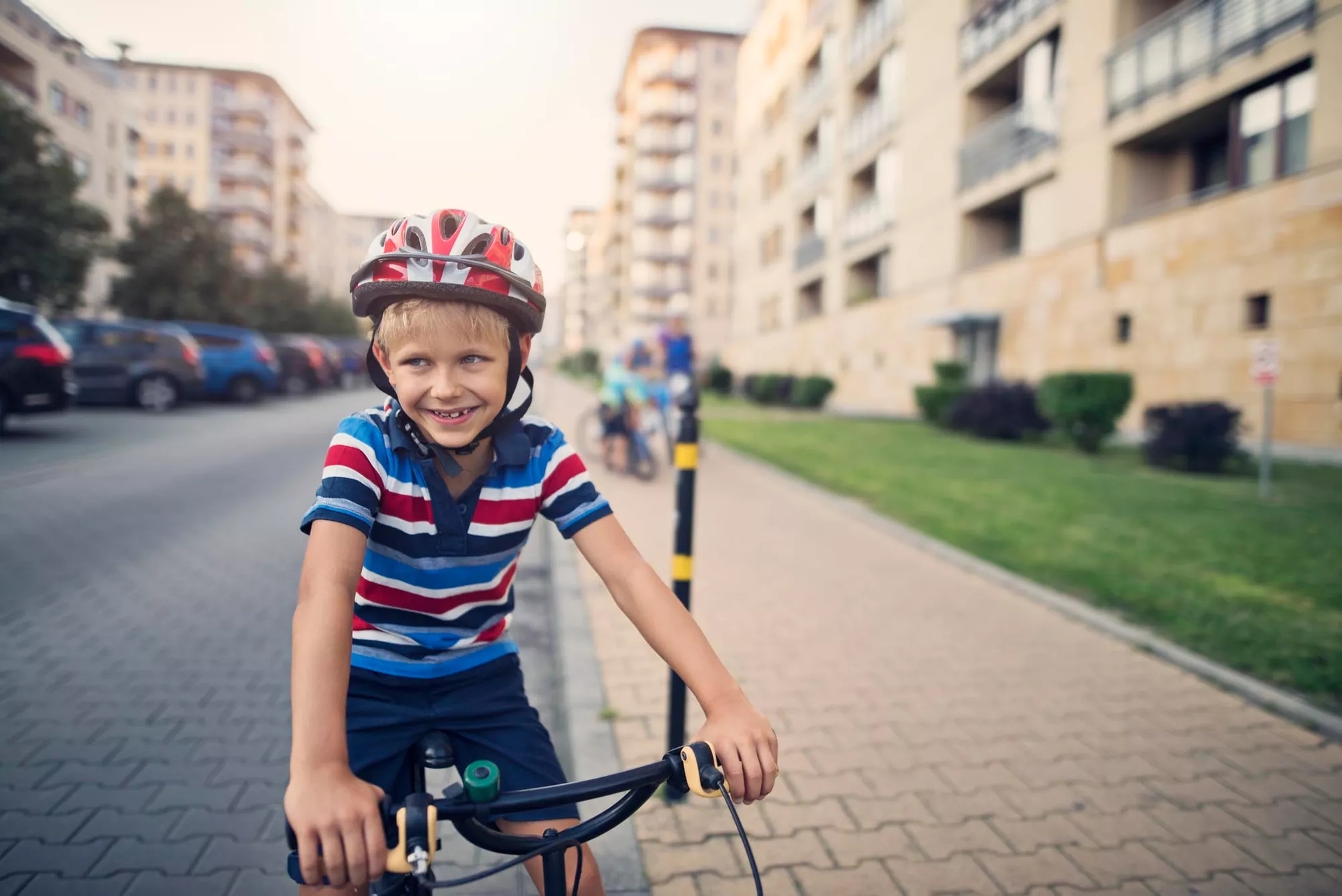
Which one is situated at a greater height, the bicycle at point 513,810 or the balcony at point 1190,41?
the balcony at point 1190,41

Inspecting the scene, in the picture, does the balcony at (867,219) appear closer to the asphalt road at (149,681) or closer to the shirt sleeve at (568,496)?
the asphalt road at (149,681)

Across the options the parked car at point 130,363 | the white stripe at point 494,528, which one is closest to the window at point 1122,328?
the white stripe at point 494,528

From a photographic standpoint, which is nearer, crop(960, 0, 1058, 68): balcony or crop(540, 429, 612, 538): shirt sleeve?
crop(540, 429, 612, 538): shirt sleeve

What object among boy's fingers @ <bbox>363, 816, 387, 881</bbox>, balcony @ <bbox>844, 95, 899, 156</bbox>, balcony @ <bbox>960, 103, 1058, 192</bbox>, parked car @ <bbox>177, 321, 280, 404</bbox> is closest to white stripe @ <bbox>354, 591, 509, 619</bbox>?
boy's fingers @ <bbox>363, 816, 387, 881</bbox>

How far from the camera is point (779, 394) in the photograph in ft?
107

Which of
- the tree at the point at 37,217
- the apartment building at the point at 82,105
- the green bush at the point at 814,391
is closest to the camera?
the tree at the point at 37,217

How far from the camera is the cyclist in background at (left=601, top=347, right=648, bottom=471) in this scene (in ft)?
36.6

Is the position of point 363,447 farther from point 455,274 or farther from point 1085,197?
point 1085,197

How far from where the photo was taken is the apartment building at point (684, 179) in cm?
7850

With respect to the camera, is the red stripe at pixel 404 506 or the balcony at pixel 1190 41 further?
the balcony at pixel 1190 41

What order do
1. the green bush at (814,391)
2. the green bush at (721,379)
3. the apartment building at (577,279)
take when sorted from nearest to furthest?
the green bush at (814,391)
the green bush at (721,379)
the apartment building at (577,279)

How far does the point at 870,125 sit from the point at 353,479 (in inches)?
1264

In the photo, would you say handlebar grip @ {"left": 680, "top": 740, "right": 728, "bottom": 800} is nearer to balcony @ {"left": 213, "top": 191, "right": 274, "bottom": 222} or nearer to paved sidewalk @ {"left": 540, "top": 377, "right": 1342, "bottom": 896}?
paved sidewalk @ {"left": 540, "top": 377, "right": 1342, "bottom": 896}

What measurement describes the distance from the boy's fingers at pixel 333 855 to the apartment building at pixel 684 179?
249 feet
